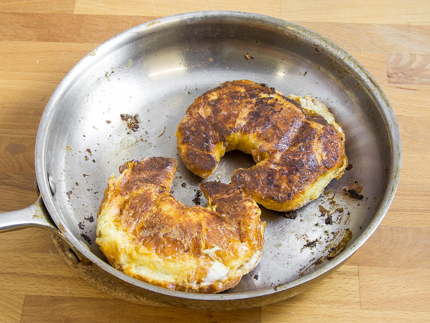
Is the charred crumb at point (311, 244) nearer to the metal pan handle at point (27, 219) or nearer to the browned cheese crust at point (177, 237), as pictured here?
the browned cheese crust at point (177, 237)

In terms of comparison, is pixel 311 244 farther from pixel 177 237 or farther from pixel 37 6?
pixel 37 6

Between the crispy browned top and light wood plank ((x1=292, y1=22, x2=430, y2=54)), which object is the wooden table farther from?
the crispy browned top

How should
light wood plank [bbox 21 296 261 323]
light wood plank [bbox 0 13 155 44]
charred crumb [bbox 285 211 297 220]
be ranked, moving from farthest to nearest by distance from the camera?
1. light wood plank [bbox 0 13 155 44]
2. charred crumb [bbox 285 211 297 220]
3. light wood plank [bbox 21 296 261 323]

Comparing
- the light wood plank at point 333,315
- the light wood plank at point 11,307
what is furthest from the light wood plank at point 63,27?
the light wood plank at point 333,315

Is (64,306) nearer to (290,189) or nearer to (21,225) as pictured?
(21,225)

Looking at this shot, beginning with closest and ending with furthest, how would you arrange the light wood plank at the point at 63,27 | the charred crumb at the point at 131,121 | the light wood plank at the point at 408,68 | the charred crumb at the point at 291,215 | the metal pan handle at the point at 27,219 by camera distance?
the metal pan handle at the point at 27,219 → the charred crumb at the point at 291,215 → the charred crumb at the point at 131,121 → the light wood plank at the point at 408,68 → the light wood plank at the point at 63,27

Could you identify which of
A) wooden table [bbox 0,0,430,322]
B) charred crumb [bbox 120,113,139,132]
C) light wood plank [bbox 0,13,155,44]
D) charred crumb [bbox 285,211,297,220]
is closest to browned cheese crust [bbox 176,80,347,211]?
charred crumb [bbox 285,211,297,220]
